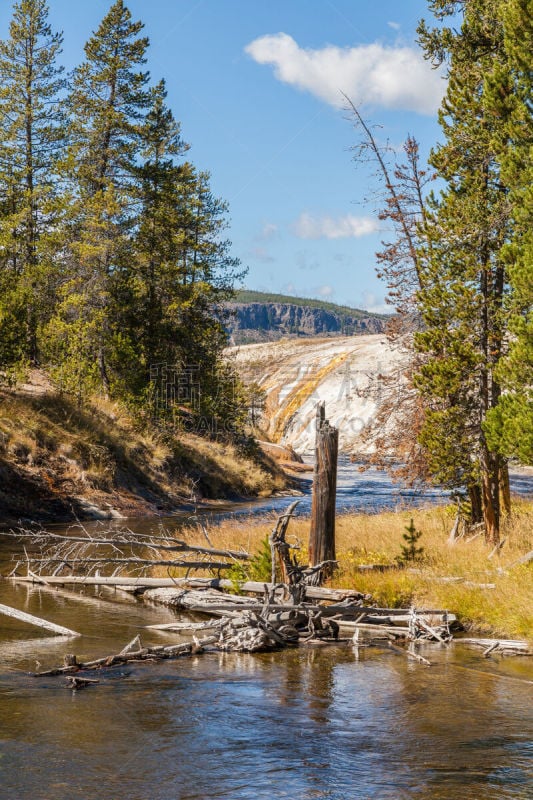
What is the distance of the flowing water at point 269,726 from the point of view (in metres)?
5.57

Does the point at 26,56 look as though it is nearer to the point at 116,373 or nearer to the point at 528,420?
the point at 116,373

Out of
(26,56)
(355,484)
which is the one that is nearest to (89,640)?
(355,484)

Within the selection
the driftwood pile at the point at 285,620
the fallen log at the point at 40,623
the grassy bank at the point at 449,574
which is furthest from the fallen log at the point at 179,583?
the fallen log at the point at 40,623

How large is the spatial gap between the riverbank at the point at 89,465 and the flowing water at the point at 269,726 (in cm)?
1252

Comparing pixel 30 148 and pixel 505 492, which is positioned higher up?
pixel 30 148

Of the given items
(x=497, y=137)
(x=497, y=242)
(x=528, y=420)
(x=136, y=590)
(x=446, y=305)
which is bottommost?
(x=136, y=590)

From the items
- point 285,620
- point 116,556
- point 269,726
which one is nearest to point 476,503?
point 285,620

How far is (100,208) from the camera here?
3062 cm

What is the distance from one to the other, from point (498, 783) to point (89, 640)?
5.73 metres

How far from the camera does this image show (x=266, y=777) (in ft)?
18.8

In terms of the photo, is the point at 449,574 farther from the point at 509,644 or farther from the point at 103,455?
the point at 103,455

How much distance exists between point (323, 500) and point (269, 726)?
5704 millimetres

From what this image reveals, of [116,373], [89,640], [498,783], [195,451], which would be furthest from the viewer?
[195,451]

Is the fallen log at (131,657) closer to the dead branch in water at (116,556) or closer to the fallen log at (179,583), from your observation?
the fallen log at (179,583)
